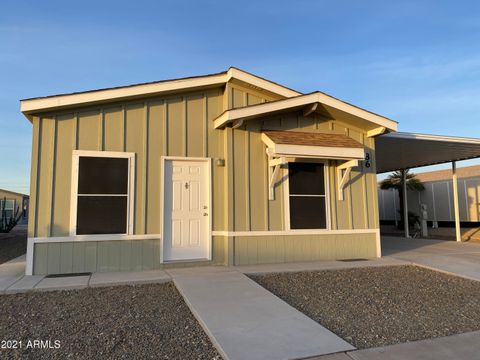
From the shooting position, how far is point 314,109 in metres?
7.57

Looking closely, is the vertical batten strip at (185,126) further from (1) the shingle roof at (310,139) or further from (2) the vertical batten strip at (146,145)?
(1) the shingle roof at (310,139)

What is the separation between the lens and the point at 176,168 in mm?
6953

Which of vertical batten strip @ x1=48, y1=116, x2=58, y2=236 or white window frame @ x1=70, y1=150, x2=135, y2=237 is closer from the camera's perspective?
vertical batten strip @ x1=48, y1=116, x2=58, y2=236

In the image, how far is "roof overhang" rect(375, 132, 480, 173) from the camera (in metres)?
9.57

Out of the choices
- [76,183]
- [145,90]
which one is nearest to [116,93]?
[145,90]

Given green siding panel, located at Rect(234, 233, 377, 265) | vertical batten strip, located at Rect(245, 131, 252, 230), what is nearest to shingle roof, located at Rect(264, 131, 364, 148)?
vertical batten strip, located at Rect(245, 131, 252, 230)

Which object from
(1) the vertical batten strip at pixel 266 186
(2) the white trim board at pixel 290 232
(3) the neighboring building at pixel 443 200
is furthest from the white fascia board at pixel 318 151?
(3) the neighboring building at pixel 443 200

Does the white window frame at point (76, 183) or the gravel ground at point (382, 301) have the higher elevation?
the white window frame at point (76, 183)

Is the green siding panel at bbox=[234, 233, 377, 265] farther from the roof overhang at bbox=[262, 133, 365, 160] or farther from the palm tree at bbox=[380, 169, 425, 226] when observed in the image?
the palm tree at bbox=[380, 169, 425, 226]

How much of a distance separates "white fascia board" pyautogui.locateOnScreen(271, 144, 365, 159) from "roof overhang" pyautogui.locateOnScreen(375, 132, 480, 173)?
2252 mm

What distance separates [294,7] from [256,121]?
401 cm

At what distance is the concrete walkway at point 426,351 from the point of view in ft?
10.0

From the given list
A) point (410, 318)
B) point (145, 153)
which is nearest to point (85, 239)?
point (145, 153)

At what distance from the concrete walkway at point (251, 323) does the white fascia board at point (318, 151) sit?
248 cm
